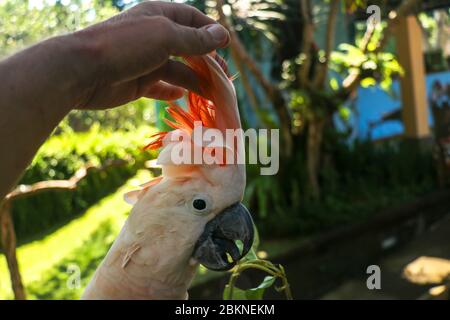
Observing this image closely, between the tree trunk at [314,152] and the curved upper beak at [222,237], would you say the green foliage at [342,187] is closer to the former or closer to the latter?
the tree trunk at [314,152]

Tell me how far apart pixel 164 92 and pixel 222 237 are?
364mm

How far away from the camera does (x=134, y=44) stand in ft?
2.71

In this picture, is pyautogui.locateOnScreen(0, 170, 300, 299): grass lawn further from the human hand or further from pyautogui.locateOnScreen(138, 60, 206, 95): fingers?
the human hand

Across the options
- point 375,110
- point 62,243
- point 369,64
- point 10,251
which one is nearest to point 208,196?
point 10,251

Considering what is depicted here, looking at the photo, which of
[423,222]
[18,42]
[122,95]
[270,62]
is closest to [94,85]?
[122,95]

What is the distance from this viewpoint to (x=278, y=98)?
601cm

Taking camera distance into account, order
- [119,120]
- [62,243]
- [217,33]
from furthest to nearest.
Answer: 1. [119,120]
2. [62,243]
3. [217,33]

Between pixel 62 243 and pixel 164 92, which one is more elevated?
pixel 164 92

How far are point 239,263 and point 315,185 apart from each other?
5.59 m

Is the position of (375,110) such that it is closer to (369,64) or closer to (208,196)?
(369,64)

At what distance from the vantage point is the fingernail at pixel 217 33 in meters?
0.95

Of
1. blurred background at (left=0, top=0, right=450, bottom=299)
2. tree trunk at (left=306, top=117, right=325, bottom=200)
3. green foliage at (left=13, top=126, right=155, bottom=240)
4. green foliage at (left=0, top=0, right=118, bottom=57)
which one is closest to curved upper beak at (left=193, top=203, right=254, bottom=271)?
green foliage at (left=0, top=0, right=118, bottom=57)

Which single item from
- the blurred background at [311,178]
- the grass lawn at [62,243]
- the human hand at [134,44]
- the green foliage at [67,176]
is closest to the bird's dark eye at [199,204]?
the human hand at [134,44]

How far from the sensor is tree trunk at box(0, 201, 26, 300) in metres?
2.27
